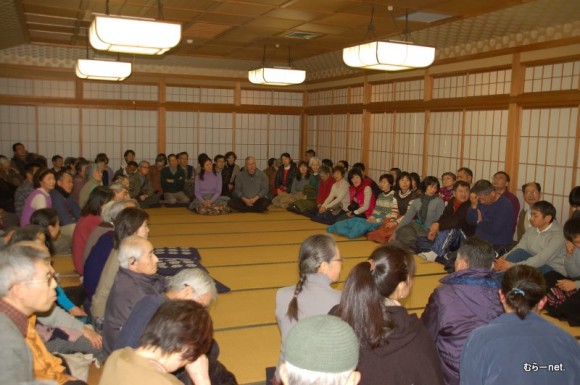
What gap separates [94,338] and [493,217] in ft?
14.8

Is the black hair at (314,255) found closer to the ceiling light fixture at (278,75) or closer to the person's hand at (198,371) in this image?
the person's hand at (198,371)

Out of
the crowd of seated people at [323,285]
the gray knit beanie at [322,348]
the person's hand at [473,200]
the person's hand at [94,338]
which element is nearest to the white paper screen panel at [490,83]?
the crowd of seated people at [323,285]

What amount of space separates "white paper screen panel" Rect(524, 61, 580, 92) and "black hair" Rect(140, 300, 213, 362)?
240 inches

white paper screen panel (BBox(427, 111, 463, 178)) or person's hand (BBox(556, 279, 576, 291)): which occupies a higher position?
white paper screen panel (BBox(427, 111, 463, 178))

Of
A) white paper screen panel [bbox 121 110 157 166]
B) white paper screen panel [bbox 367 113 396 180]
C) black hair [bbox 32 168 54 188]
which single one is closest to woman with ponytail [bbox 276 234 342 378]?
black hair [bbox 32 168 54 188]

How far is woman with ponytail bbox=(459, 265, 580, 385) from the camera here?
1929 millimetres

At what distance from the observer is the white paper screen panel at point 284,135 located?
42.6ft

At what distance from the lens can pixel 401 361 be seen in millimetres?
1971

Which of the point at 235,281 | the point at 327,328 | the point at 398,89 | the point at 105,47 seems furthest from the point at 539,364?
the point at 398,89

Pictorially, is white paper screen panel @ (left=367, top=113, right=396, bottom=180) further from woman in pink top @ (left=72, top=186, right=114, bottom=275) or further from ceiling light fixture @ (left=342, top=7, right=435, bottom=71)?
woman in pink top @ (left=72, top=186, right=114, bottom=275)

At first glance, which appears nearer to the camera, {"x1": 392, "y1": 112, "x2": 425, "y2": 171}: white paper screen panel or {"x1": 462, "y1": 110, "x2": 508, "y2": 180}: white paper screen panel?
{"x1": 462, "y1": 110, "x2": 508, "y2": 180}: white paper screen panel

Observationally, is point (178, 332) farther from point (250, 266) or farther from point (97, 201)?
point (250, 266)

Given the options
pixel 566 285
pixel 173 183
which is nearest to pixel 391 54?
pixel 566 285

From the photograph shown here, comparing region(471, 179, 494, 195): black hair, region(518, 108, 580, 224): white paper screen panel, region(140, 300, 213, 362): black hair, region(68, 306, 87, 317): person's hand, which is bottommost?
region(68, 306, 87, 317): person's hand
